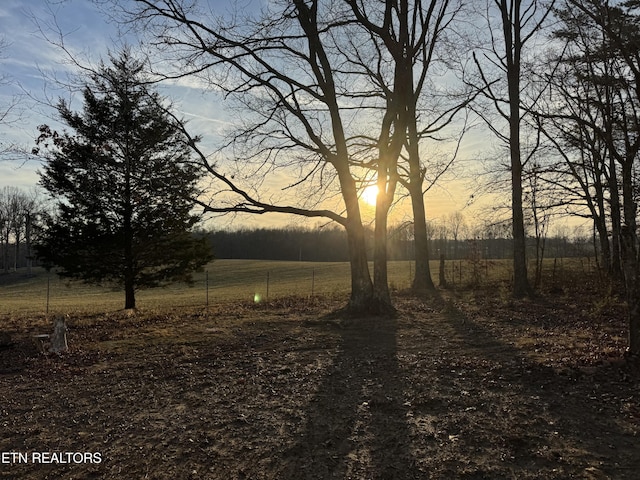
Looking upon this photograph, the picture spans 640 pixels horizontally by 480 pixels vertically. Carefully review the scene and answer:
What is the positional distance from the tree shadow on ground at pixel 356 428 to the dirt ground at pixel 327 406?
0.02 metres

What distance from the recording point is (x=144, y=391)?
17.8 ft

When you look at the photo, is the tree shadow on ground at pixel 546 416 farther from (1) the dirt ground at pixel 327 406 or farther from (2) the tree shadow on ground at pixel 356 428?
(2) the tree shadow on ground at pixel 356 428

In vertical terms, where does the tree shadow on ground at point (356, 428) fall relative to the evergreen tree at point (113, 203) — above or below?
below

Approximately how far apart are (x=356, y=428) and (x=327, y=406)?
0.64m

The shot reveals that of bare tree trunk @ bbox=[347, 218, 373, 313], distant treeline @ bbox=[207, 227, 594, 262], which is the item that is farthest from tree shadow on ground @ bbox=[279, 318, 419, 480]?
distant treeline @ bbox=[207, 227, 594, 262]

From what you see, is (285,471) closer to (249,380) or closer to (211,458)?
(211,458)

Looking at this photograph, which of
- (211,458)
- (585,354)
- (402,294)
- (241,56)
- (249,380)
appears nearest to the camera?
(211,458)

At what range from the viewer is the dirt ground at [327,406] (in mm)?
3594

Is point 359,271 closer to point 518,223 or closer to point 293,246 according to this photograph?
point 518,223

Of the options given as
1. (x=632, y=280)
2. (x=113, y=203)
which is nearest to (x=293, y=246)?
(x=113, y=203)

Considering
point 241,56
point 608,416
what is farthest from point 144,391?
point 241,56

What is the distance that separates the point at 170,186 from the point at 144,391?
21.8 feet

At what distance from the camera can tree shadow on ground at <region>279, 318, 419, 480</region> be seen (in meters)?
3.52

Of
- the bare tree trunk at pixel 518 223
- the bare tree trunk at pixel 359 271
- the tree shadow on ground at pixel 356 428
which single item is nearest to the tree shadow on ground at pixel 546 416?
the tree shadow on ground at pixel 356 428
